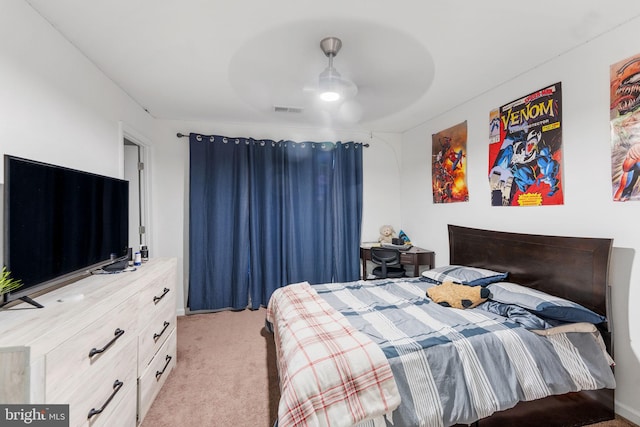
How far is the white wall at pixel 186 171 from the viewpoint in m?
3.43

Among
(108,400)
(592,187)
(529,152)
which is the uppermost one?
(529,152)

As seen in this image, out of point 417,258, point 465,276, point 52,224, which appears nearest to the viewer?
point 52,224

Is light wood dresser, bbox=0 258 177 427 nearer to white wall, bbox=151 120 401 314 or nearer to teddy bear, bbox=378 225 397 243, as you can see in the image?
white wall, bbox=151 120 401 314

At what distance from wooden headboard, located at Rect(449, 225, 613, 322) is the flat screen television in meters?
3.13

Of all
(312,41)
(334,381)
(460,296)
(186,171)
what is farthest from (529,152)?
(186,171)

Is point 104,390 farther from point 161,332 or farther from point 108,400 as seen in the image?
point 161,332

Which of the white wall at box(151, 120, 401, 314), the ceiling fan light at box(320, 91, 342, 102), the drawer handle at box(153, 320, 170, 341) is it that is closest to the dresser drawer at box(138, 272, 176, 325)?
the drawer handle at box(153, 320, 170, 341)

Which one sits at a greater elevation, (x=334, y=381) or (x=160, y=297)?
(x=160, y=297)

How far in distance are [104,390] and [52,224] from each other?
0.89 m

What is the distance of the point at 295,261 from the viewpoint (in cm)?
368

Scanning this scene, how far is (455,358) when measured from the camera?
58.2 inches

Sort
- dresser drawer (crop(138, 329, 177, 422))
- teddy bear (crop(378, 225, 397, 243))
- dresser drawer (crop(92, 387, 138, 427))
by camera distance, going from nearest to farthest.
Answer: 1. dresser drawer (crop(92, 387, 138, 427))
2. dresser drawer (crop(138, 329, 177, 422))
3. teddy bear (crop(378, 225, 397, 243))

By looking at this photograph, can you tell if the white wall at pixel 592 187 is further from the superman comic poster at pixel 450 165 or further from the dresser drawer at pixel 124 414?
the dresser drawer at pixel 124 414

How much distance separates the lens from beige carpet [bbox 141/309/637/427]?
1.78 metres
